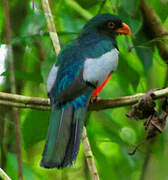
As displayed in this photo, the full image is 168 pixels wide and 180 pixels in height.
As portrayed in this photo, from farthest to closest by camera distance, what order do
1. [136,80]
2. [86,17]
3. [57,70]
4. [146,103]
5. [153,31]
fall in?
[86,17] < [153,31] < [136,80] < [57,70] < [146,103]

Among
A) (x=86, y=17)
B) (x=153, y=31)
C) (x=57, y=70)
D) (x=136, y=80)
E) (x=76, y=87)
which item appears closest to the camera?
(x=76, y=87)

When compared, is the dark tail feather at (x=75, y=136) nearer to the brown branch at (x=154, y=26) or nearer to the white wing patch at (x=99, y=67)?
the white wing patch at (x=99, y=67)

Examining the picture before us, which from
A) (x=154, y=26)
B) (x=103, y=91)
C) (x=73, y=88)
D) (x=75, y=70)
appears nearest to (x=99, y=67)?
(x=75, y=70)

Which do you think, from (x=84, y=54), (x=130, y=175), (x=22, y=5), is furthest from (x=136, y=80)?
(x=22, y=5)

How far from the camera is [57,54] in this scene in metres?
4.27

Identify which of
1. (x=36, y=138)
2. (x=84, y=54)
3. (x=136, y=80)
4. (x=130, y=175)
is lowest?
(x=130, y=175)

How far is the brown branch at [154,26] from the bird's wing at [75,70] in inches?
23.8

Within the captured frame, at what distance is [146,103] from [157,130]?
1.07 ft

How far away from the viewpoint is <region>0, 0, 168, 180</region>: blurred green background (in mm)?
4367

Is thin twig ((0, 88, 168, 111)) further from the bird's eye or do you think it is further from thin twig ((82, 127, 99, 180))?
the bird's eye

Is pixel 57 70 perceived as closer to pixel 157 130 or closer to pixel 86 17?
pixel 157 130

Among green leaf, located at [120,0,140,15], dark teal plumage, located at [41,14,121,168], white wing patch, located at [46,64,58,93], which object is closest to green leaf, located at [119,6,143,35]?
green leaf, located at [120,0,140,15]

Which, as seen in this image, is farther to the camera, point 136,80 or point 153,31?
point 153,31

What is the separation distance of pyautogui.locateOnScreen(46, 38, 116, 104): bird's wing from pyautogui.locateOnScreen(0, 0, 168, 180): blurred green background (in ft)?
0.72
